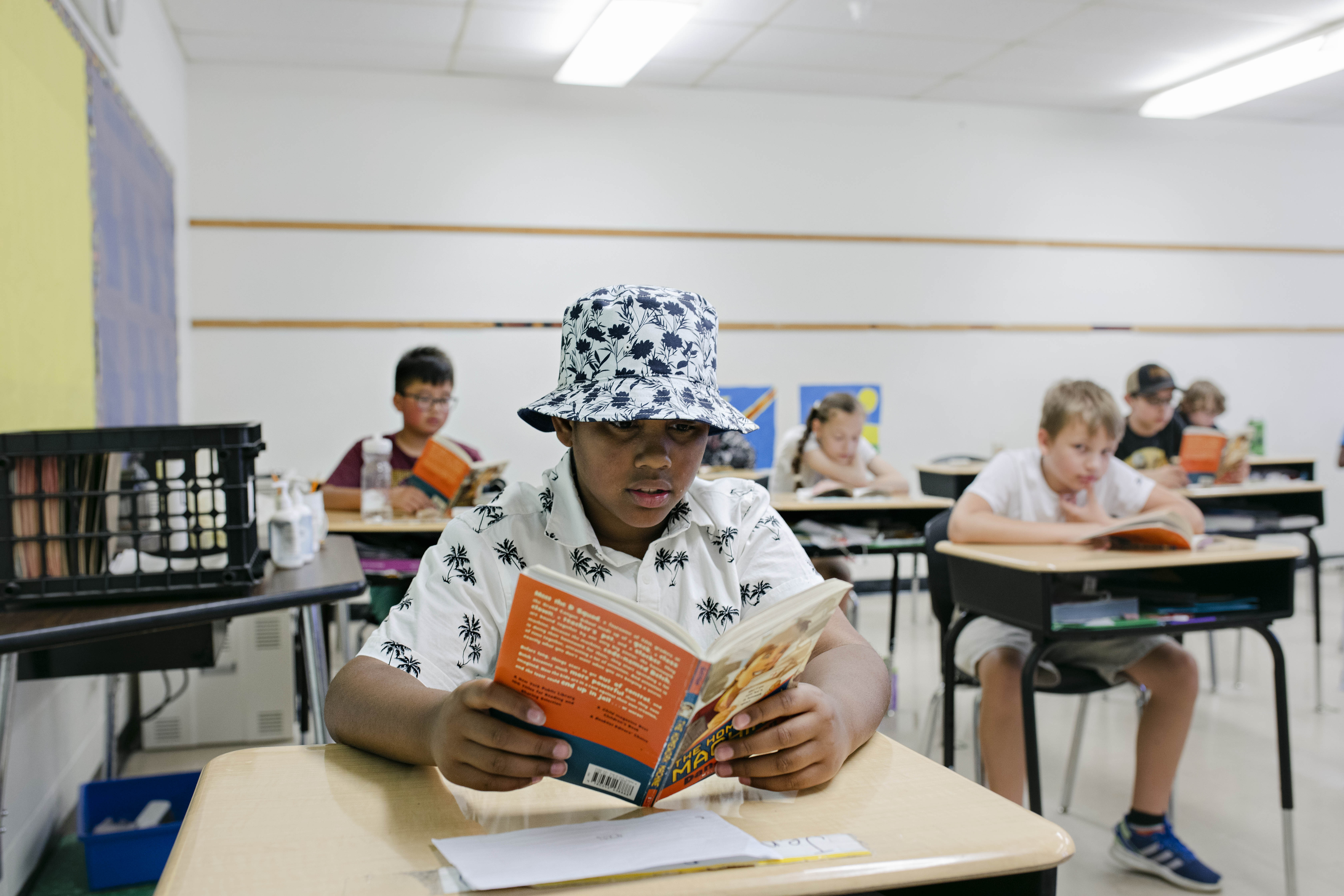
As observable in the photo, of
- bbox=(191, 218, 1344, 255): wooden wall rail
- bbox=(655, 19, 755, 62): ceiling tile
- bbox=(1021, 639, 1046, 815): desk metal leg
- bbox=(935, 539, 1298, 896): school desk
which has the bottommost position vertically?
bbox=(1021, 639, 1046, 815): desk metal leg

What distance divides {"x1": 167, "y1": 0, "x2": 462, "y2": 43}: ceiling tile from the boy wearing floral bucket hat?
11.8 feet

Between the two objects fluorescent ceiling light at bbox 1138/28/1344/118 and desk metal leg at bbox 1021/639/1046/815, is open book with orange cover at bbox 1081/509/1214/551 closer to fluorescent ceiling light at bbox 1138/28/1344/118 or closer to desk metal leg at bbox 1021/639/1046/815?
desk metal leg at bbox 1021/639/1046/815

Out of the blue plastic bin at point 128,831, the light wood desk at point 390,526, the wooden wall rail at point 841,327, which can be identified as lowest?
the blue plastic bin at point 128,831

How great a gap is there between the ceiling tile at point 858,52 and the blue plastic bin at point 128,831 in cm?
391

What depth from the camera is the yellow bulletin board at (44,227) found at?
193 cm

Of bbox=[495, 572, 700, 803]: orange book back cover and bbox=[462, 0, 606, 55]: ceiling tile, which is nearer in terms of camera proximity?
bbox=[495, 572, 700, 803]: orange book back cover

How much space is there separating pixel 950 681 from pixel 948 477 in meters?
2.68

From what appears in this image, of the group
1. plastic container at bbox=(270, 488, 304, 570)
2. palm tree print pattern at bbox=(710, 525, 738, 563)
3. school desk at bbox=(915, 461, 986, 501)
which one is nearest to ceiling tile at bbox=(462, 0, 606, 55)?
school desk at bbox=(915, 461, 986, 501)

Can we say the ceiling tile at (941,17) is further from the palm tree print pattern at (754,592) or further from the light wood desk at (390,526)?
the palm tree print pattern at (754,592)

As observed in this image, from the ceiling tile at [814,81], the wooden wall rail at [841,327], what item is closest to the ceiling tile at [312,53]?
the wooden wall rail at [841,327]

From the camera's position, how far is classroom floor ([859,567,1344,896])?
7.36ft

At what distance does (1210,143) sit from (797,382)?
316cm

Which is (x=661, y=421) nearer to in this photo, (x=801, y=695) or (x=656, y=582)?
(x=656, y=582)

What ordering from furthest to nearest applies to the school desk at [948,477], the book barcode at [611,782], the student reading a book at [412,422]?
the school desk at [948,477] → the student reading a book at [412,422] → the book barcode at [611,782]
